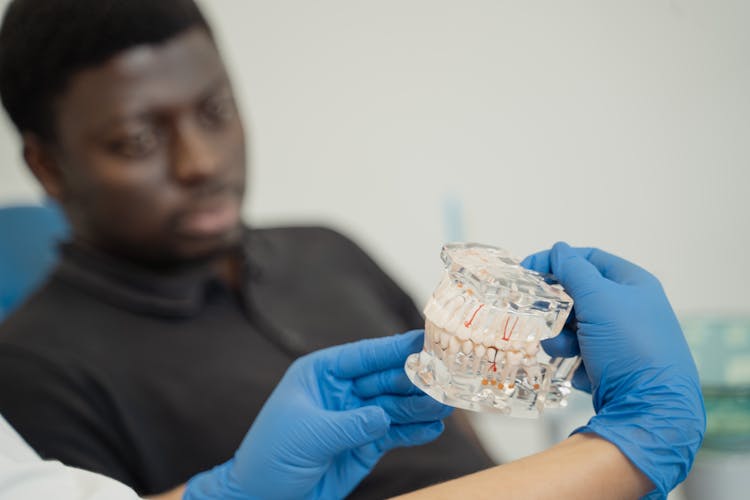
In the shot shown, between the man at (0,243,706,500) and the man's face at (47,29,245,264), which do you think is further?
the man's face at (47,29,245,264)

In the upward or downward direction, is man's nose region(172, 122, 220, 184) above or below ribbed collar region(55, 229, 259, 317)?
above

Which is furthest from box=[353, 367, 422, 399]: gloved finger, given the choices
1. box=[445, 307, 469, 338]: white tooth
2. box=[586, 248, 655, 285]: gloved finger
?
box=[586, 248, 655, 285]: gloved finger

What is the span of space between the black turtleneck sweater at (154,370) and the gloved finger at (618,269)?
410mm

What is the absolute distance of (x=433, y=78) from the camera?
5.19ft

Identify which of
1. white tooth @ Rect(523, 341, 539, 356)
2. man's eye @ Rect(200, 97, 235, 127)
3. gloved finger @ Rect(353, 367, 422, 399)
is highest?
man's eye @ Rect(200, 97, 235, 127)

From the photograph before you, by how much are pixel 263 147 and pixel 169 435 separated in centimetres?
97

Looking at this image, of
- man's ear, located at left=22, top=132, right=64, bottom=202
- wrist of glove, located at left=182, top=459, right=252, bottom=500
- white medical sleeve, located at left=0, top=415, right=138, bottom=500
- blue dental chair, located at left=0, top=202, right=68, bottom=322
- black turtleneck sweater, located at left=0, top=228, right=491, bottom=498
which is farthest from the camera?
blue dental chair, located at left=0, top=202, right=68, bottom=322

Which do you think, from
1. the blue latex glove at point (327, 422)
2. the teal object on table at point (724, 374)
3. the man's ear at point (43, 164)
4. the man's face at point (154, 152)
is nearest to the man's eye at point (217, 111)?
the man's face at point (154, 152)

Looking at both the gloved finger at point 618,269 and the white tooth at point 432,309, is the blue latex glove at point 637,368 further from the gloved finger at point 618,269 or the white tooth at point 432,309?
the white tooth at point 432,309

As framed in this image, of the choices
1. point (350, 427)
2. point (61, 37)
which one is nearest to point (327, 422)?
point (350, 427)

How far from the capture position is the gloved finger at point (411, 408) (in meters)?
0.79

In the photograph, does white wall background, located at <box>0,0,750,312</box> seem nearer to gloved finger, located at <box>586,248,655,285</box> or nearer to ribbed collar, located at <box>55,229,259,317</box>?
gloved finger, located at <box>586,248,655,285</box>

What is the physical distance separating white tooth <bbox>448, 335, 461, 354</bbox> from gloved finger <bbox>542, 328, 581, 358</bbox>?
116 mm

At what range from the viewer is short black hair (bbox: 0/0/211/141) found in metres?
0.94
